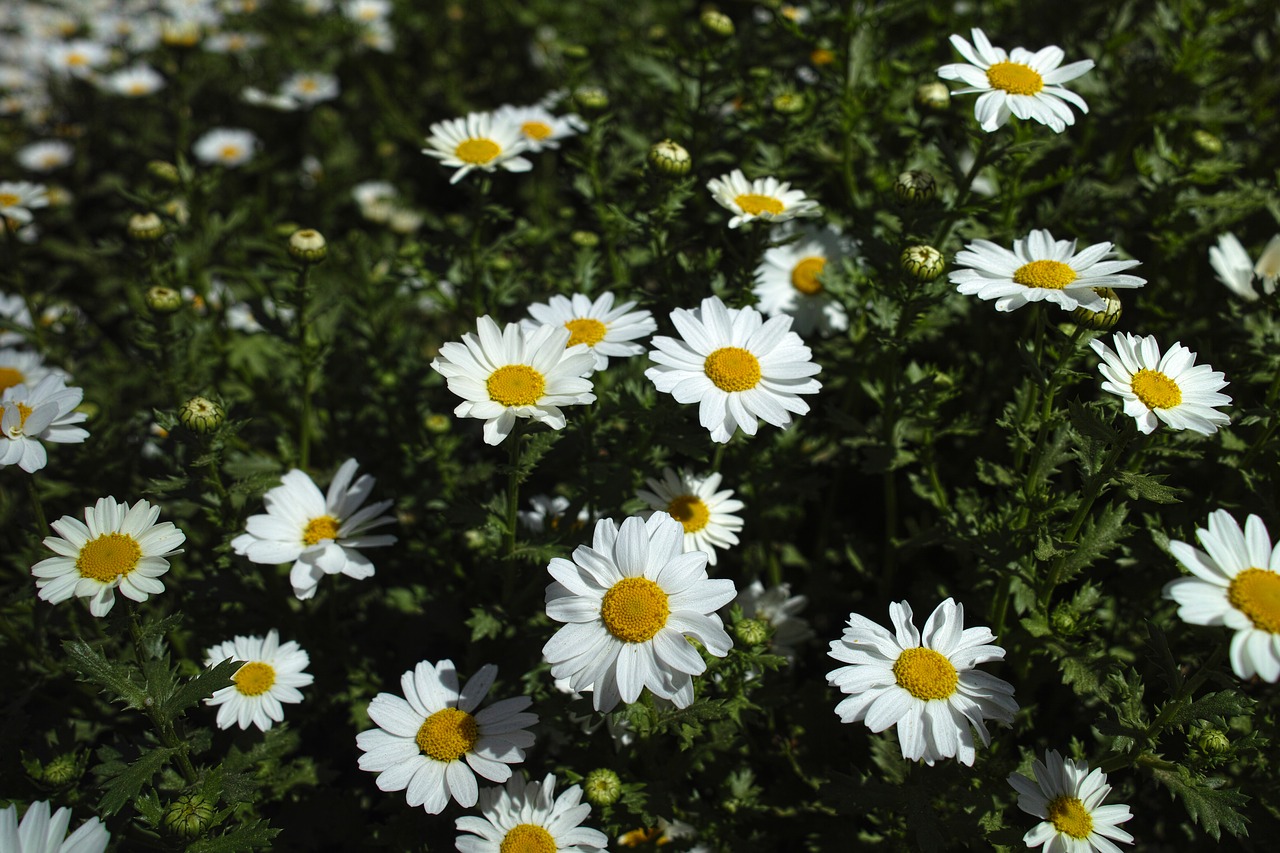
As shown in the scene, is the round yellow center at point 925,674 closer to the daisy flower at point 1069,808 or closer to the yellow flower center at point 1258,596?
the daisy flower at point 1069,808

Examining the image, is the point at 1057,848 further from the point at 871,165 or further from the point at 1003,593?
the point at 871,165

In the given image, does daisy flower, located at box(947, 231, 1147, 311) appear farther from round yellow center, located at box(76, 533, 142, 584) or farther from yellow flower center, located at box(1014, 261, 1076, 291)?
round yellow center, located at box(76, 533, 142, 584)

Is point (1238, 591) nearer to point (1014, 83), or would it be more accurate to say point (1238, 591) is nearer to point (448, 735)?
point (1014, 83)

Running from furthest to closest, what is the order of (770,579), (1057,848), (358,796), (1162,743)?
1. (770,579)
2. (358,796)
3. (1162,743)
4. (1057,848)

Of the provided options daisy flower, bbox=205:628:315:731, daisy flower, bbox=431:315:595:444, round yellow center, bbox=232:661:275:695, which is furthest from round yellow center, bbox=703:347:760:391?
round yellow center, bbox=232:661:275:695

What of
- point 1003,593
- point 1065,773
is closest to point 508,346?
point 1003,593

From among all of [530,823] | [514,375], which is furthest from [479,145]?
[530,823]

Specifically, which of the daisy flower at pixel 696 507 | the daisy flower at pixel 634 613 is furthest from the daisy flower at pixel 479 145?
the daisy flower at pixel 634 613
